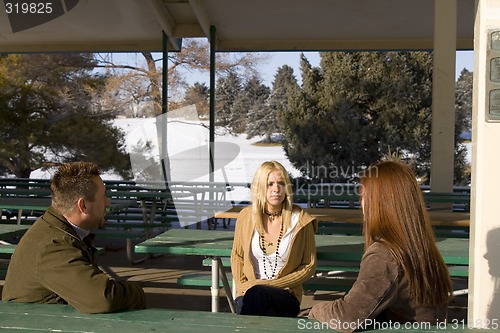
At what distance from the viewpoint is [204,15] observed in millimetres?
9023

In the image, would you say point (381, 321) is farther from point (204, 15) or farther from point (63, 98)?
point (63, 98)

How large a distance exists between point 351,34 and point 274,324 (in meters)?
8.41

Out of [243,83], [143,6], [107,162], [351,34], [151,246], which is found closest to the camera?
[151,246]

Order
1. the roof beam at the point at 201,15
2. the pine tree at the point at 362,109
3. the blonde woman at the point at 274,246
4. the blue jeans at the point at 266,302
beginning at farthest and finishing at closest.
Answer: the pine tree at the point at 362,109 → the roof beam at the point at 201,15 → the blonde woman at the point at 274,246 → the blue jeans at the point at 266,302

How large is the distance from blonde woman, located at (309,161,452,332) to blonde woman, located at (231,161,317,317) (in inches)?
41.4

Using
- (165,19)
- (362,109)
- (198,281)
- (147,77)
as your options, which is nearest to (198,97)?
(147,77)

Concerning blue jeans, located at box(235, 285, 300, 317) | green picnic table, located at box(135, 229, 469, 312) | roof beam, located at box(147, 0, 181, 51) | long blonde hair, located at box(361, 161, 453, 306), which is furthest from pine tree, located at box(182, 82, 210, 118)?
long blonde hair, located at box(361, 161, 453, 306)

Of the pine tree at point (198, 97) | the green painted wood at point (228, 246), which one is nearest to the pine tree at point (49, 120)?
the pine tree at point (198, 97)

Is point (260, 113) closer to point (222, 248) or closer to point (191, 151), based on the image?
point (191, 151)

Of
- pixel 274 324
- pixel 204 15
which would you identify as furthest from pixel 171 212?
pixel 274 324

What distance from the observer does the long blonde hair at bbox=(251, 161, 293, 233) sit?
308 cm

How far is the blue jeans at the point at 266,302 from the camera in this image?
9.11 feet

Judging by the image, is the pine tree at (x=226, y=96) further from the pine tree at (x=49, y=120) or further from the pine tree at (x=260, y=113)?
the pine tree at (x=49, y=120)

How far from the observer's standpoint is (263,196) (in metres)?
3.12
